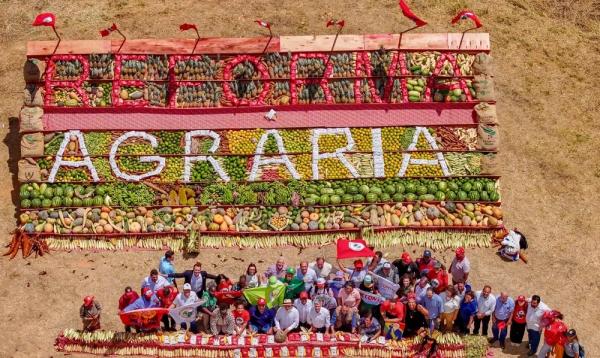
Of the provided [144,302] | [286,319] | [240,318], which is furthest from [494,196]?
[144,302]

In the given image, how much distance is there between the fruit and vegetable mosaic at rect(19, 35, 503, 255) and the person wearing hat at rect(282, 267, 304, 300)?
316 centimetres

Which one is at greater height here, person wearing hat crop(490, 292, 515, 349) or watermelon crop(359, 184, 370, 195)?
watermelon crop(359, 184, 370, 195)

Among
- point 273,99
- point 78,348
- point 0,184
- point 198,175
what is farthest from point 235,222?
point 0,184

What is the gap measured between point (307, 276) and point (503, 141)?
9.48 meters

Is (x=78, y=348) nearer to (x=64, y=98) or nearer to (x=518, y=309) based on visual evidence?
(x=64, y=98)

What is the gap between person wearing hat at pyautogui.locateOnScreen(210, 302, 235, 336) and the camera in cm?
1802

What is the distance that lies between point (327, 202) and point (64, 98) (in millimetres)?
8486

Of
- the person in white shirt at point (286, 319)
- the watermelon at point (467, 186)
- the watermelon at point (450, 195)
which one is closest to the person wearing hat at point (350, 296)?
the person in white shirt at point (286, 319)

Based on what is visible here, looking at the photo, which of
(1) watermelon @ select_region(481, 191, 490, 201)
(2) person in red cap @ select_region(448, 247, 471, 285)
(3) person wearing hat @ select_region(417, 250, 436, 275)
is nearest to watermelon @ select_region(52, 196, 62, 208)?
(3) person wearing hat @ select_region(417, 250, 436, 275)

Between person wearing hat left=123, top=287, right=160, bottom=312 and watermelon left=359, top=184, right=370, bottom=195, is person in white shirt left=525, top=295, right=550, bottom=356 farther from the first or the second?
person wearing hat left=123, top=287, right=160, bottom=312

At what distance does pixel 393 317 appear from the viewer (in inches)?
709

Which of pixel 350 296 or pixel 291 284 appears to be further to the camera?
pixel 291 284

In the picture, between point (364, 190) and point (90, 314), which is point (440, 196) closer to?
point (364, 190)

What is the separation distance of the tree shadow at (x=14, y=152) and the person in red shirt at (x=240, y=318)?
8.14 m
